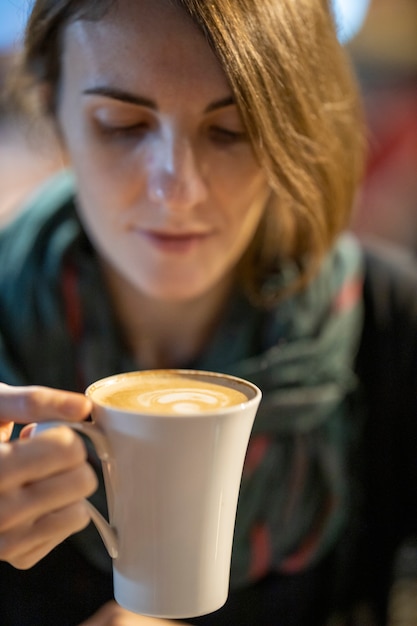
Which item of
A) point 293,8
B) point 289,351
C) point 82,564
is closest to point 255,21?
point 293,8

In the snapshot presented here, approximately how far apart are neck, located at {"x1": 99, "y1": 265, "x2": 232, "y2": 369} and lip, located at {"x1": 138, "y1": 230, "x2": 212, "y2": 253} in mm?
205

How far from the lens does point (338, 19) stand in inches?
31.4

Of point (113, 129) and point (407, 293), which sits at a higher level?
point (113, 129)

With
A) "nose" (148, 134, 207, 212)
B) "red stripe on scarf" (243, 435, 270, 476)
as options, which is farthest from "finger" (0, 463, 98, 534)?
"red stripe on scarf" (243, 435, 270, 476)

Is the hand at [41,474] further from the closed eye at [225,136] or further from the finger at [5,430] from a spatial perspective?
the closed eye at [225,136]

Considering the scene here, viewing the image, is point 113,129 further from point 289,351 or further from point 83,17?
point 289,351

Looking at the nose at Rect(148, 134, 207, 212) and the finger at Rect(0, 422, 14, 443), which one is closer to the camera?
the finger at Rect(0, 422, 14, 443)

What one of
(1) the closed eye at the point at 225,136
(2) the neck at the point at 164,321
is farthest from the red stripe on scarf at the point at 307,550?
(1) the closed eye at the point at 225,136

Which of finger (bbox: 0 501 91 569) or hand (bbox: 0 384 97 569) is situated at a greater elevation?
hand (bbox: 0 384 97 569)

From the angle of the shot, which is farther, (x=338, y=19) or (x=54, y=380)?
(x=54, y=380)

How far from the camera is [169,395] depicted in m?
0.52

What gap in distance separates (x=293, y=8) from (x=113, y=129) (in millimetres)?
203

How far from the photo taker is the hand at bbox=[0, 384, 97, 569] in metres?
0.47

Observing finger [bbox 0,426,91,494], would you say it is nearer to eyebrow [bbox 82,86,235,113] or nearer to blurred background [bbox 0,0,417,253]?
eyebrow [bbox 82,86,235,113]
